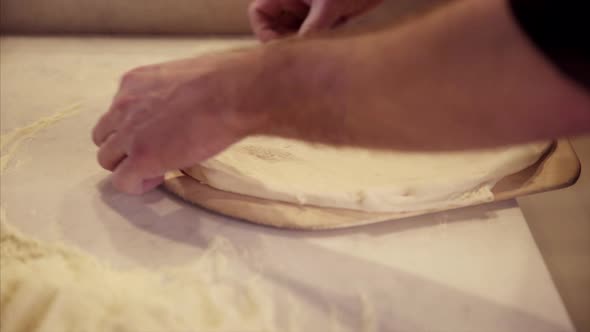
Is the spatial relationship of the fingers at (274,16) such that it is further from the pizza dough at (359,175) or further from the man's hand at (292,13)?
the pizza dough at (359,175)

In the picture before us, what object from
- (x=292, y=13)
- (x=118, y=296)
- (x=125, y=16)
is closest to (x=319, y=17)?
(x=292, y=13)

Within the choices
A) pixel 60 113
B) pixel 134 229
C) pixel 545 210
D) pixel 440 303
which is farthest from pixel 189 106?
pixel 545 210

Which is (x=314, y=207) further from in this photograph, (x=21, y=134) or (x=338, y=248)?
(x=21, y=134)

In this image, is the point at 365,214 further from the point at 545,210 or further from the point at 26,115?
the point at 26,115

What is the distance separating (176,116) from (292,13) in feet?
1.24

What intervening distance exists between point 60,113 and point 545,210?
33.0 inches

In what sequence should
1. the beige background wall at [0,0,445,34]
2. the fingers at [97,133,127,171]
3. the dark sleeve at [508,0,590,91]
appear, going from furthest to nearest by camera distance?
the beige background wall at [0,0,445,34], the fingers at [97,133,127,171], the dark sleeve at [508,0,590,91]

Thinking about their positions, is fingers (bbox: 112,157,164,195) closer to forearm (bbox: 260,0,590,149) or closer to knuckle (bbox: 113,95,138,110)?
knuckle (bbox: 113,95,138,110)

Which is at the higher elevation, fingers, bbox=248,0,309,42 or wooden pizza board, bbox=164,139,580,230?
fingers, bbox=248,0,309,42

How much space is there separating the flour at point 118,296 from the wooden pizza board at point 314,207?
0.08 m

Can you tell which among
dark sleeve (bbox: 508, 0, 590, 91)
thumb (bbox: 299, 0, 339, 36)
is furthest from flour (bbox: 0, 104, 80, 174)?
dark sleeve (bbox: 508, 0, 590, 91)

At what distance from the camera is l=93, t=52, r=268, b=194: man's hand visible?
0.47 meters

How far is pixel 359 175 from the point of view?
66cm

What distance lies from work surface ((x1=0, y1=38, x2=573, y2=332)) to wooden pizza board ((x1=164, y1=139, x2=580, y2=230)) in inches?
0.6
